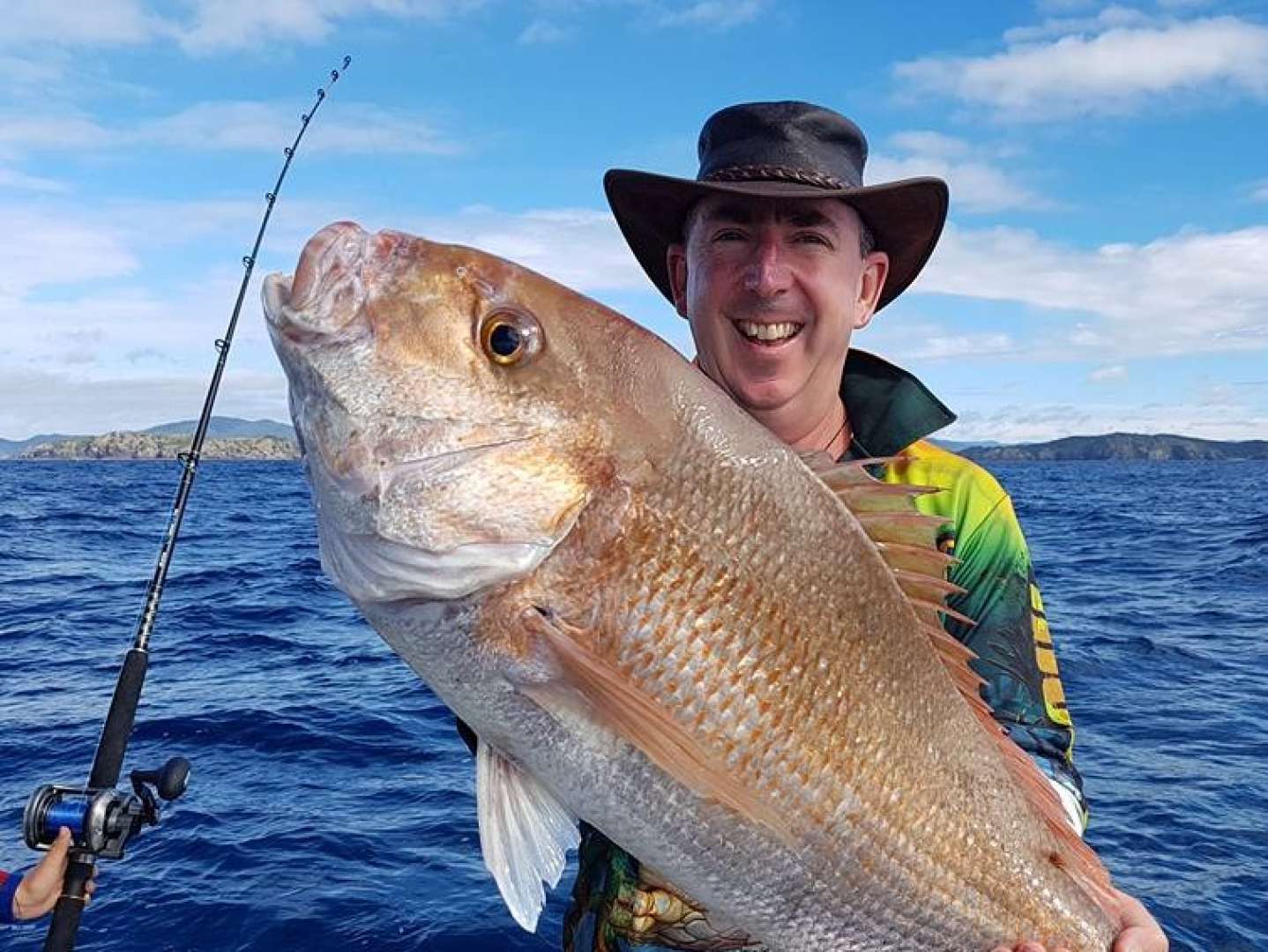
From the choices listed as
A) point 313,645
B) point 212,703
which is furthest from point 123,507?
point 212,703

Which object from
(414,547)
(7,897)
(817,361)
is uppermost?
(817,361)

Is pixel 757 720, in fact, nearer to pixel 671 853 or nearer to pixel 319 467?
pixel 671 853

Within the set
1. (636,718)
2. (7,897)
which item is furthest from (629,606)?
(7,897)

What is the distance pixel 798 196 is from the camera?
313 cm

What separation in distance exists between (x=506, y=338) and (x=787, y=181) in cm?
138

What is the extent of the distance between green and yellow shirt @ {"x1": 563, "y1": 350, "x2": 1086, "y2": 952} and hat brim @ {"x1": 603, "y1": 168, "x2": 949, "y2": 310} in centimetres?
43

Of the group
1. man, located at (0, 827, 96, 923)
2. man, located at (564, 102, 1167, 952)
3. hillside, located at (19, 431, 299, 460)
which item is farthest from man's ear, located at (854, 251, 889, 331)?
hillside, located at (19, 431, 299, 460)

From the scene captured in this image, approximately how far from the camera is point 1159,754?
9812 mm

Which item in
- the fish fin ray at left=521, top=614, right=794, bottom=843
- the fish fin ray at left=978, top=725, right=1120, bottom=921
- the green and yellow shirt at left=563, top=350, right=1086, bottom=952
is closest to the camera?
the fish fin ray at left=521, top=614, right=794, bottom=843

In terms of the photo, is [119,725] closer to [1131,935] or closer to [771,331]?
[771,331]

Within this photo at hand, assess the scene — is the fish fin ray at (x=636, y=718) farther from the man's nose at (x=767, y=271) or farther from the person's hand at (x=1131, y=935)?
the man's nose at (x=767, y=271)

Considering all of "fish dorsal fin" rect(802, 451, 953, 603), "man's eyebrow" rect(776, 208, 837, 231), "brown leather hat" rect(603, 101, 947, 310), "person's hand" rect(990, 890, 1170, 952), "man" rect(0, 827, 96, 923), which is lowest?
"man" rect(0, 827, 96, 923)

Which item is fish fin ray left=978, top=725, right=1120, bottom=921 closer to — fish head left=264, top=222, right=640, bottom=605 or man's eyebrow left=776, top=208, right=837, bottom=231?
fish head left=264, top=222, right=640, bottom=605

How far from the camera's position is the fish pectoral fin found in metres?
2.38
